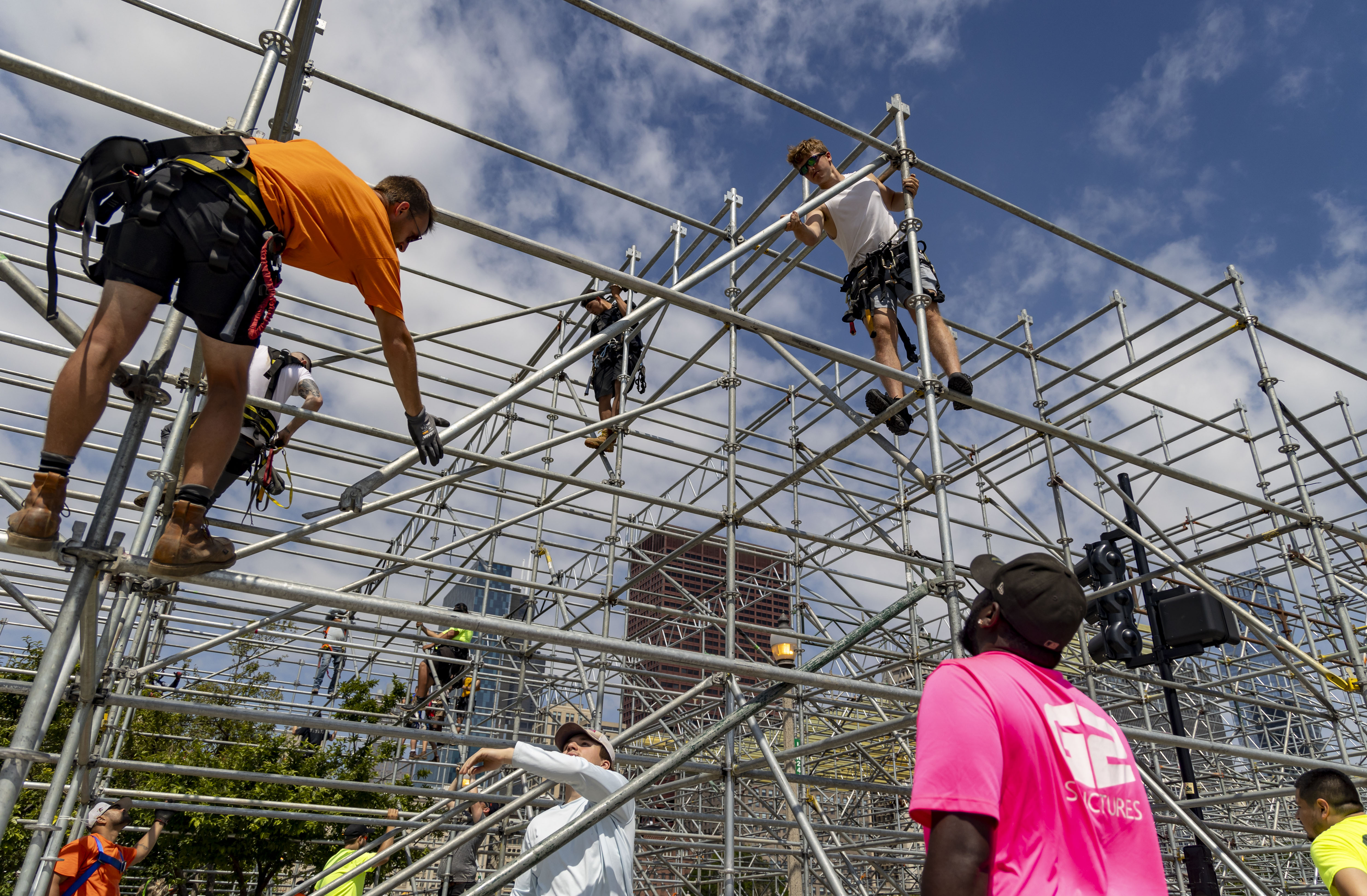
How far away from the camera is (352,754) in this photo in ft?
40.9

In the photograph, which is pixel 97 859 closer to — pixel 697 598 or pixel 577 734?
pixel 577 734

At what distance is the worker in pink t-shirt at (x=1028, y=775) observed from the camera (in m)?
1.49

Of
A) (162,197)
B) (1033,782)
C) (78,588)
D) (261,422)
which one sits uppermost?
(261,422)

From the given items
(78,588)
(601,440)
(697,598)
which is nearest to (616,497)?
(601,440)

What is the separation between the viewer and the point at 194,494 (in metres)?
2.29

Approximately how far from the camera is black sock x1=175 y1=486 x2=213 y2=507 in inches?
89.8

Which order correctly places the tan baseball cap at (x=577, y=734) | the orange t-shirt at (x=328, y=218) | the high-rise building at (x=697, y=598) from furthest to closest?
the high-rise building at (x=697, y=598)
the tan baseball cap at (x=577, y=734)
the orange t-shirt at (x=328, y=218)

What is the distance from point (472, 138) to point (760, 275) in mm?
2378

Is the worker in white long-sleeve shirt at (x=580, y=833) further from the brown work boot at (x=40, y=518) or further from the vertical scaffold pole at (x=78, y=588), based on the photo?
the brown work boot at (x=40, y=518)

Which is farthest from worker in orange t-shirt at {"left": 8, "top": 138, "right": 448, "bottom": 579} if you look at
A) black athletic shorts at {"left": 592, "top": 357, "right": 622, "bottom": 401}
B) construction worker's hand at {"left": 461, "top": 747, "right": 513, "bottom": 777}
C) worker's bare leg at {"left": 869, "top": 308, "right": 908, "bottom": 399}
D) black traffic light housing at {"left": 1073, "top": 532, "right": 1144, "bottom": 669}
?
black traffic light housing at {"left": 1073, "top": 532, "right": 1144, "bottom": 669}

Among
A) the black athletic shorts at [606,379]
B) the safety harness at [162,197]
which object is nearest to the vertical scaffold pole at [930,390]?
the safety harness at [162,197]

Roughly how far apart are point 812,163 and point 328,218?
377 centimetres

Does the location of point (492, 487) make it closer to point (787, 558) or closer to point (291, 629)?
point (291, 629)

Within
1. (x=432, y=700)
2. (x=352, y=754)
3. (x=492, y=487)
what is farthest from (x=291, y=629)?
(x=352, y=754)
